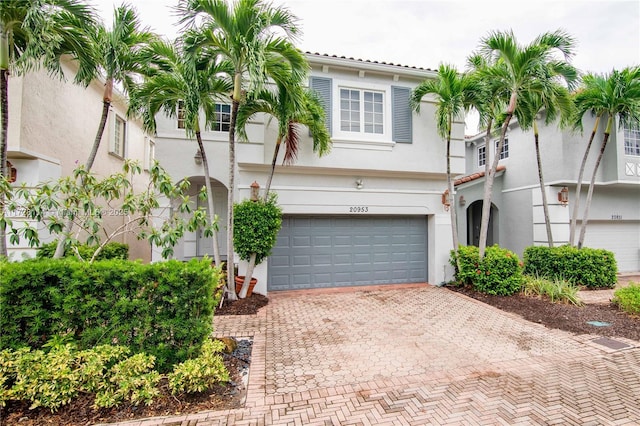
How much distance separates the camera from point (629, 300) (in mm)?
7422

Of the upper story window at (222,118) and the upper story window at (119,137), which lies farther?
the upper story window at (119,137)

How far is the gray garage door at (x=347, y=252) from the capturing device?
9.66m

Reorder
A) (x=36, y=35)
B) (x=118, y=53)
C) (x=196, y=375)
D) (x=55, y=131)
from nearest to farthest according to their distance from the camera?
(x=196, y=375) < (x=36, y=35) < (x=118, y=53) < (x=55, y=131)

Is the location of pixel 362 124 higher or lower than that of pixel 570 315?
higher

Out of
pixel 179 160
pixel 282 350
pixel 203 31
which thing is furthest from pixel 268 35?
pixel 282 350

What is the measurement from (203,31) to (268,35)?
135cm

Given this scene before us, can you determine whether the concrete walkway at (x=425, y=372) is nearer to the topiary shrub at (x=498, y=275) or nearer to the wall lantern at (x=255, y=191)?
the topiary shrub at (x=498, y=275)

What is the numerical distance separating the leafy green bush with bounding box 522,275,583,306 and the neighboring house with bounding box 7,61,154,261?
1076cm

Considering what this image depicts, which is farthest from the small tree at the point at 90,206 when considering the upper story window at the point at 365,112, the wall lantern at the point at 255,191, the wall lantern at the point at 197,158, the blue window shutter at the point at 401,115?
the blue window shutter at the point at 401,115

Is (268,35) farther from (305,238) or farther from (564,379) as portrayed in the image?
(564,379)

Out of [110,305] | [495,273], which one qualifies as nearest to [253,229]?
[110,305]

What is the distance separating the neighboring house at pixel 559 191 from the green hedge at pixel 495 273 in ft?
12.0

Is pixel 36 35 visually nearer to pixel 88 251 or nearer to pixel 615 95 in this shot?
pixel 88 251

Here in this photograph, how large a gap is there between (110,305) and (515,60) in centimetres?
1089
